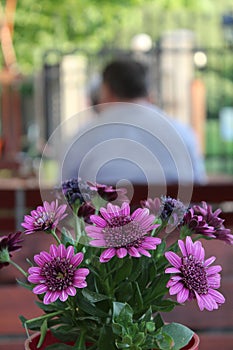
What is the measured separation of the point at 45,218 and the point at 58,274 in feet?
0.31

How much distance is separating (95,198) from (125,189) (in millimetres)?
53

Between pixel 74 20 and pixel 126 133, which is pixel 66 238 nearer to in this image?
pixel 126 133

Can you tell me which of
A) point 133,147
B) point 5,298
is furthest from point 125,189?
point 133,147

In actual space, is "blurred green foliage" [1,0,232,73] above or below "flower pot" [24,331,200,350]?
above

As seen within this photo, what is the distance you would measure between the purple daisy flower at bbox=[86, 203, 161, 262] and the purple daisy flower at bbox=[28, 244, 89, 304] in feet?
0.10

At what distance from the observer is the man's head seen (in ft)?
11.0

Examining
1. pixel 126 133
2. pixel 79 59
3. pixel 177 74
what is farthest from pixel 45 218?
pixel 79 59

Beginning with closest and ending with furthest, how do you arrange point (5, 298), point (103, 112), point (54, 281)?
point (54, 281), point (5, 298), point (103, 112)

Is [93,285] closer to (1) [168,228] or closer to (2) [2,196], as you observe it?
(1) [168,228]

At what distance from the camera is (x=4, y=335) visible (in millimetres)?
1719

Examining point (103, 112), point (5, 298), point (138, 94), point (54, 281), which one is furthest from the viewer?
point (138, 94)

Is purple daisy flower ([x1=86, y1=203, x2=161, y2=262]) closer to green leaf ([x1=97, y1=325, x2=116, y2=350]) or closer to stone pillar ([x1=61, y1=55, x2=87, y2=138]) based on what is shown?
green leaf ([x1=97, y1=325, x2=116, y2=350])

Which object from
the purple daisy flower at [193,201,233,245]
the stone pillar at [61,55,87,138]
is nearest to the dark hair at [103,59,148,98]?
the purple daisy flower at [193,201,233,245]

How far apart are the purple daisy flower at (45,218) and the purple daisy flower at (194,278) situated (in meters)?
0.15
